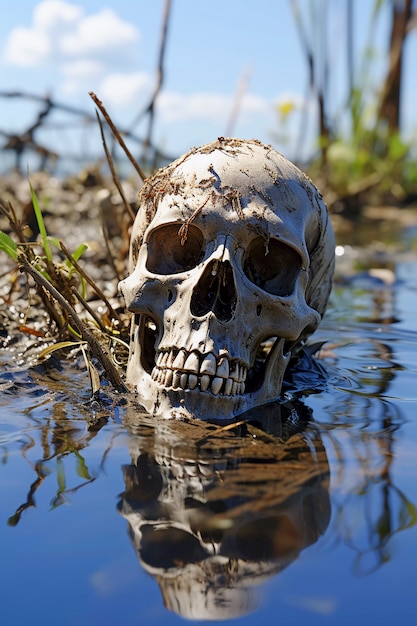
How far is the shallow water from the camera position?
1.57 metres

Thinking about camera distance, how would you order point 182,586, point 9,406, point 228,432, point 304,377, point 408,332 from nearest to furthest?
point 182,586 → point 228,432 → point 9,406 → point 304,377 → point 408,332

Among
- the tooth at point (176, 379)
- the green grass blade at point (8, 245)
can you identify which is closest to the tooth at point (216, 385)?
the tooth at point (176, 379)

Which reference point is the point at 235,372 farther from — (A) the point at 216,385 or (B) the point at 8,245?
(B) the point at 8,245

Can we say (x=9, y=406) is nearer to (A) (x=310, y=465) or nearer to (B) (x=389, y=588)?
(A) (x=310, y=465)

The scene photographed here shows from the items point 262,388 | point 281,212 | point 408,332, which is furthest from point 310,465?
point 408,332

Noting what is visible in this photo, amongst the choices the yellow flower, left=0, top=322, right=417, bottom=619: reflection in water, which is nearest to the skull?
left=0, top=322, right=417, bottom=619: reflection in water

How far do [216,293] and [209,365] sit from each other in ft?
1.20

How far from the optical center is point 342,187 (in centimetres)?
1208

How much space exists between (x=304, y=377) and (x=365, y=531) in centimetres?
166

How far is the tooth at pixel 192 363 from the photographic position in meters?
2.67

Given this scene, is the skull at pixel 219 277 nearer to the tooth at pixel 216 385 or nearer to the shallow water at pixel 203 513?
the tooth at pixel 216 385

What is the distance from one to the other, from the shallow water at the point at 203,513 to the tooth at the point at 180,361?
197 mm

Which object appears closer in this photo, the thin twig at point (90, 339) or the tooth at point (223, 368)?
the tooth at point (223, 368)

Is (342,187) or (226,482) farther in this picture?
(342,187)
